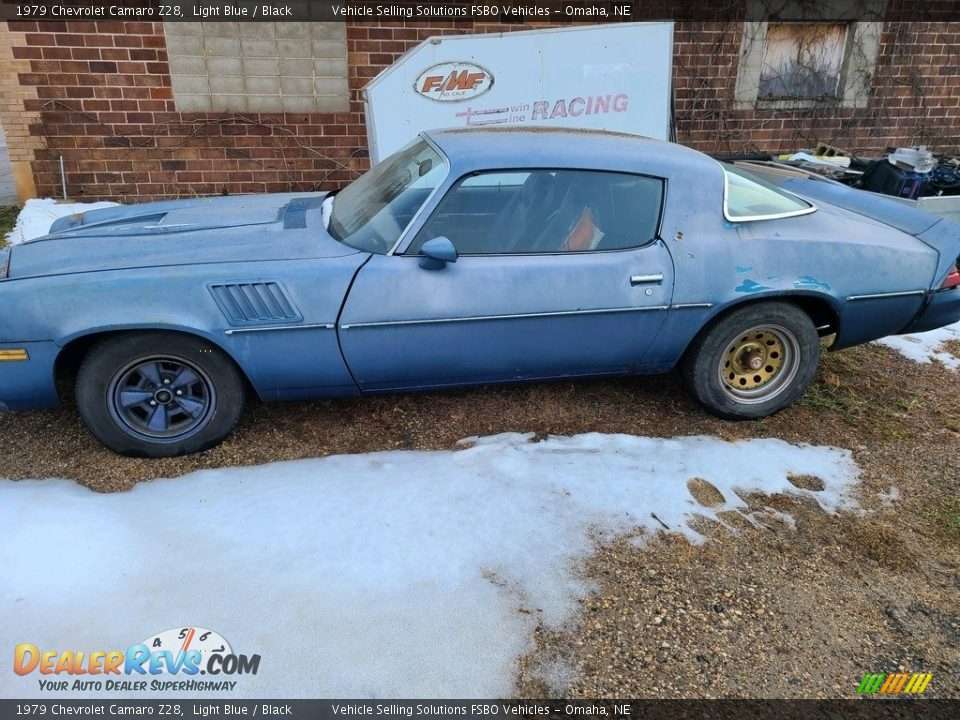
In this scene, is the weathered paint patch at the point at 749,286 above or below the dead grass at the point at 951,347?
above

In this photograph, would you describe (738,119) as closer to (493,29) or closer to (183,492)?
(493,29)

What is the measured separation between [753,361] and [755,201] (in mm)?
852

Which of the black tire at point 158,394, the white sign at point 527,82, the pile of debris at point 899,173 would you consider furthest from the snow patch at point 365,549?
the pile of debris at point 899,173

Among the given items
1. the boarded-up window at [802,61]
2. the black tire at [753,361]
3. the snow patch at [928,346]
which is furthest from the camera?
the boarded-up window at [802,61]

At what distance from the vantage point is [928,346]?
16.2ft

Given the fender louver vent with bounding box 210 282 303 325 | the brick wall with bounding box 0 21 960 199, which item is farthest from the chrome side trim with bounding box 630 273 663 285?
the brick wall with bounding box 0 21 960 199

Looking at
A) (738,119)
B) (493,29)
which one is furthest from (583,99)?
(738,119)

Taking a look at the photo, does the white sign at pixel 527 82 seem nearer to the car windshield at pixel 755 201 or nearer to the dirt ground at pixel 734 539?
the car windshield at pixel 755 201

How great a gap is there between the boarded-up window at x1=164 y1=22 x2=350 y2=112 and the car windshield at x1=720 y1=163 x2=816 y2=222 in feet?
18.0

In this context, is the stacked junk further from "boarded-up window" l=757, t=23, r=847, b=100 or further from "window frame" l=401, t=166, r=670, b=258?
"window frame" l=401, t=166, r=670, b=258

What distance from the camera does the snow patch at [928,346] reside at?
4.73m

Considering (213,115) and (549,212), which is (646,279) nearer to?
(549,212)

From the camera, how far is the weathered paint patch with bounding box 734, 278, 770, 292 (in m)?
3.45

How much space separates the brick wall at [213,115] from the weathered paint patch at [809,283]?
5.82m
